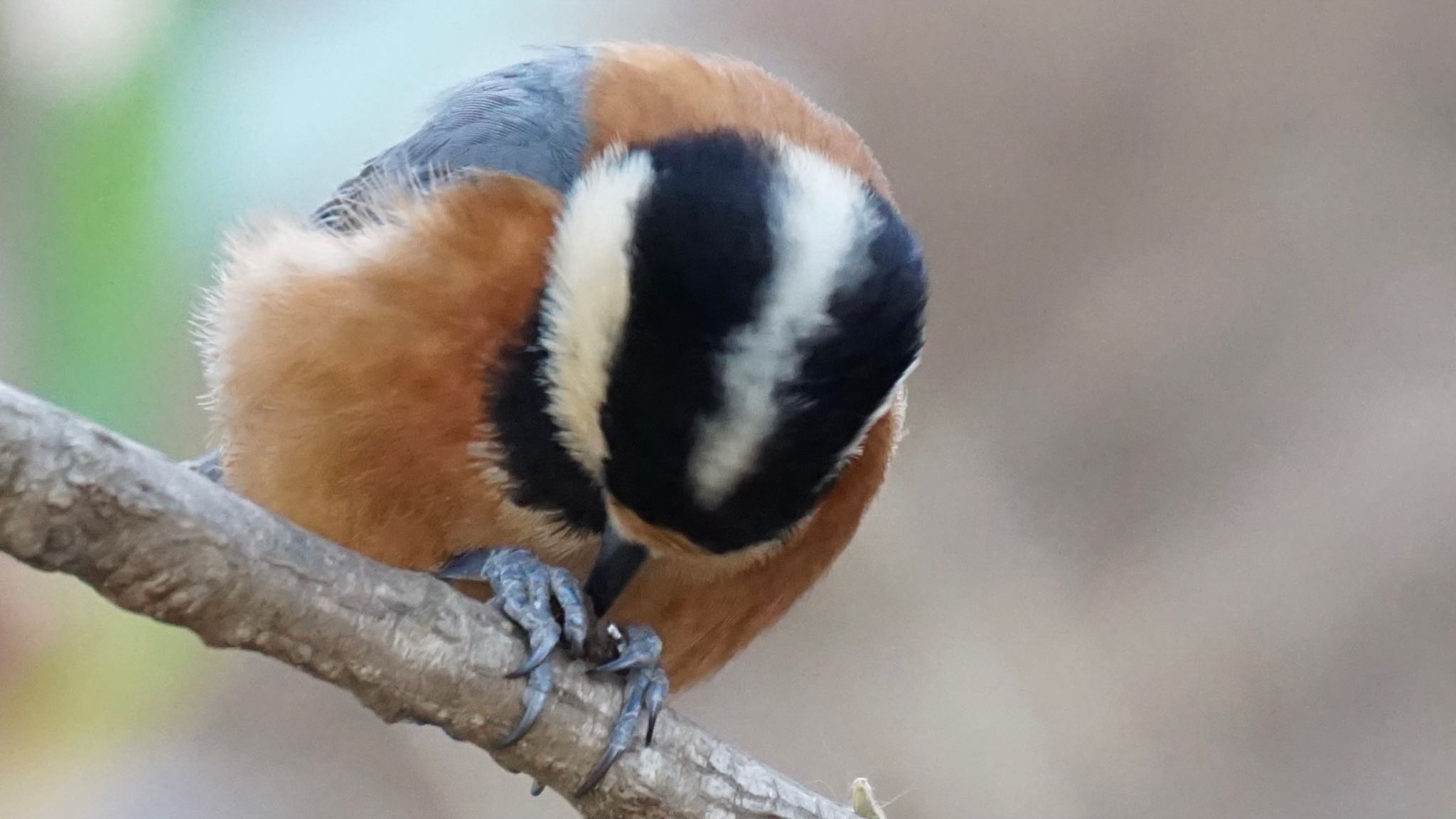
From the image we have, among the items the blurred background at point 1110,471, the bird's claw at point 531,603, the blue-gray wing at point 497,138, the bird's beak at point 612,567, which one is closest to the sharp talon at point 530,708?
the bird's claw at point 531,603

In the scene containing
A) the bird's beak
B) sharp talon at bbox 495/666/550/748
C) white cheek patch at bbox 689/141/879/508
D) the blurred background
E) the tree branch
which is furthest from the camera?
the blurred background

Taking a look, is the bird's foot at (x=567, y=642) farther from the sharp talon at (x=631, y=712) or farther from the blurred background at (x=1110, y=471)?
the blurred background at (x=1110, y=471)

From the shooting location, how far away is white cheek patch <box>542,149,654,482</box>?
1.13 m

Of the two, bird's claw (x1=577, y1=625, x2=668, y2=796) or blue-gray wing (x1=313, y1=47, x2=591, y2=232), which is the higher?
blue-gray wing (x1=313, y1=47, x2=591, y2=232)

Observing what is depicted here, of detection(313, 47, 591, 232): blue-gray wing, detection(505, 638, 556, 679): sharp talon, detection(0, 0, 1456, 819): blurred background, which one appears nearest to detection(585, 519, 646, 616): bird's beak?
detection(505, 638, 556, 679): sharp talon

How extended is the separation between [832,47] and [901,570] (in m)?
1.14

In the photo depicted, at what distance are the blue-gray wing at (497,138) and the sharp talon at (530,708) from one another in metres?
0.49

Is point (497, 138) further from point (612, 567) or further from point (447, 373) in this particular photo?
point (612, 567)

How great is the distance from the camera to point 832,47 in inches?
115

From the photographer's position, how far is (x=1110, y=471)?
115 inches

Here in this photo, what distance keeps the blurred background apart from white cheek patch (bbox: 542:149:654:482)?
127 cm

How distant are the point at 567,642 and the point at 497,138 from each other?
586 millimetres

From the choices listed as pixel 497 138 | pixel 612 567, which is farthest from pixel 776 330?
pixel 497 138

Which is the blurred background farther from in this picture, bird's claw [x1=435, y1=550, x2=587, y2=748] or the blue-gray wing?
bird's claw [x1=435, y1=550, x2=587, y2=748]
